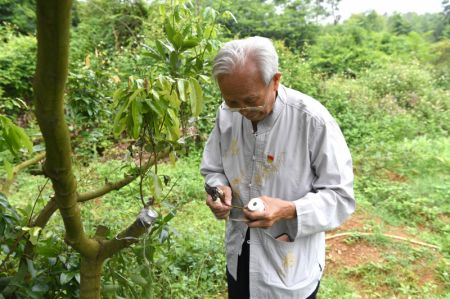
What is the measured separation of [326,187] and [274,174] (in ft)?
0.64

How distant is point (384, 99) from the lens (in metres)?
7.64

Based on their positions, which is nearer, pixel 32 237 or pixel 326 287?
pixel 32 237

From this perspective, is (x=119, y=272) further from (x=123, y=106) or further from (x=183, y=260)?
(x=183, y=260)

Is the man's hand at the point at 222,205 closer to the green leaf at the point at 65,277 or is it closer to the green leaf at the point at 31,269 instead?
the green leaf at the point at 65,277

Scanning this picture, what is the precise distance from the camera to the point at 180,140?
1.33 m

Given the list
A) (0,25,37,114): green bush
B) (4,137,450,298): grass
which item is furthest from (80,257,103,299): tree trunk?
(0,25,37,114): green bush

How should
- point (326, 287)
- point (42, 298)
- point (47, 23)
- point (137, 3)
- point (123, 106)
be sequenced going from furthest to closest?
point (137, 3) < point (326, 287) < point (42, 298) < point (123, 106) < point (47, 23)

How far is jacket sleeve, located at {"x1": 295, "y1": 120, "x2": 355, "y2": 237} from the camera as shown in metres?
1.40

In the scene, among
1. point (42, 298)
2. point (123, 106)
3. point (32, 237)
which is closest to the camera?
point (123, 106)

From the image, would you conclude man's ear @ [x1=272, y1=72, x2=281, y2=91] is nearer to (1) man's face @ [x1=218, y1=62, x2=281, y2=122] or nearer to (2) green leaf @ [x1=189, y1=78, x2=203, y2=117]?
(1) man's face @ [x1=218, y1=62, x2=281, y2=122]

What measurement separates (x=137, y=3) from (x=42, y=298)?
357 inches

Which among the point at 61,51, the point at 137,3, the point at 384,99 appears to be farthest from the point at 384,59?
the point at 61,51

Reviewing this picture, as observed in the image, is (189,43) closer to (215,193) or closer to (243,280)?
(215,193)

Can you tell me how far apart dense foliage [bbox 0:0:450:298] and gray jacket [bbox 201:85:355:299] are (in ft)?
0.81
